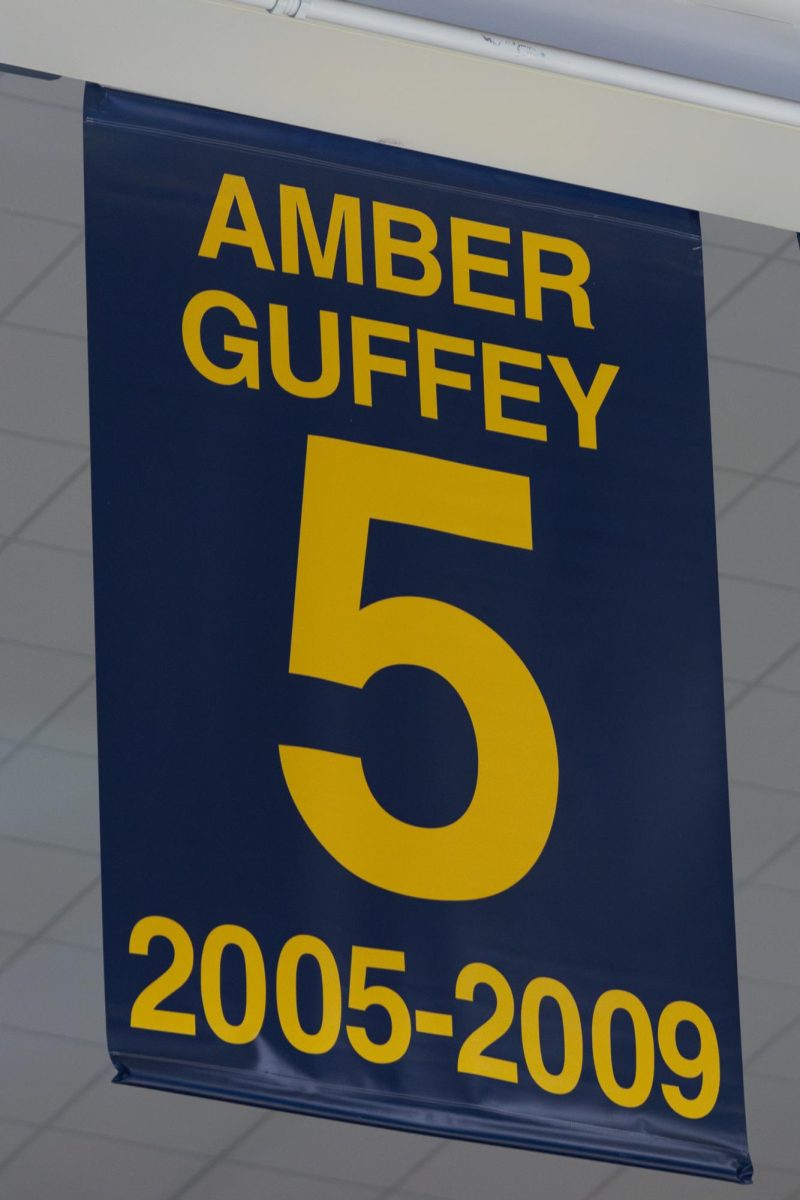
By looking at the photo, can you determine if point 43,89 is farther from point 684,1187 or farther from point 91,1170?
point 684,1187

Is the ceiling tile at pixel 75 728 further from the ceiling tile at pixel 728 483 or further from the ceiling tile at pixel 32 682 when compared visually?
the ceiling tile at pixel 728 483

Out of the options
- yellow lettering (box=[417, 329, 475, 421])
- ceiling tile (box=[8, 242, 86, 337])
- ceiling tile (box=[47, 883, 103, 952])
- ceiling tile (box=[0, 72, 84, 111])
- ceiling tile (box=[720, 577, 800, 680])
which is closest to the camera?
yellow lettering (box=[417, 329, 475, 421])

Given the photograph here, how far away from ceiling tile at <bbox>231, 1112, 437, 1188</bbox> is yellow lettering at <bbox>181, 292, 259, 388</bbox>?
4.26 m

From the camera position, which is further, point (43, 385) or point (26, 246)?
point (43, 385)

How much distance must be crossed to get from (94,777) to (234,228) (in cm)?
313

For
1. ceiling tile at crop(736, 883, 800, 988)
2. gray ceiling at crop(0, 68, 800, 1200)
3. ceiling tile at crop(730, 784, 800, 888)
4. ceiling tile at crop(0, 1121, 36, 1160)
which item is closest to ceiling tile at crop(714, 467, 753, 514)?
gray ceiling at crop(0, 68, 800, 1200)

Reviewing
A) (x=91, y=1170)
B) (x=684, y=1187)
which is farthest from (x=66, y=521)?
(x=684, y=1187)

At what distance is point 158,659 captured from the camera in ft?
8.33

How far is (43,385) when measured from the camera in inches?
193

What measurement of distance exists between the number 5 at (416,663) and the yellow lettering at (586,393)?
13 cm

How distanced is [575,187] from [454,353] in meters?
0.40

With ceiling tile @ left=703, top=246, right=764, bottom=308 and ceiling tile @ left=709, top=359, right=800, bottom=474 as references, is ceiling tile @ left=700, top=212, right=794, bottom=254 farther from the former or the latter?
ceiling tile @ left=709, top=359, right=800, bottom=474

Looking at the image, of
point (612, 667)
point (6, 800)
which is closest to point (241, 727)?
point (612, 667)

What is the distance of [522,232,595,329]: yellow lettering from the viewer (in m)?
2.98
